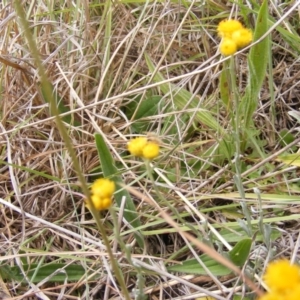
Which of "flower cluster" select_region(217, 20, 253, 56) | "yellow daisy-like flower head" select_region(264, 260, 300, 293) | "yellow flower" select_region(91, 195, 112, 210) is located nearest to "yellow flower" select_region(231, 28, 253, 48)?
"flower cluster" select_region(217, 20, 253, 56)

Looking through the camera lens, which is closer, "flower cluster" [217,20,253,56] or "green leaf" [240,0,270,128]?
"flower cluster" [217,20,253,56]

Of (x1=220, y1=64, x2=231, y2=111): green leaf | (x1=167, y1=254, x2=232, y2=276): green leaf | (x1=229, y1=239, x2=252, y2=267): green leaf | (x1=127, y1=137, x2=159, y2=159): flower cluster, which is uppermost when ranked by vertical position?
(x1=127, y1=137, x2=159, y2=159): flower cluster

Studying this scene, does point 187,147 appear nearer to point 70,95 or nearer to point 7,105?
point 70,95

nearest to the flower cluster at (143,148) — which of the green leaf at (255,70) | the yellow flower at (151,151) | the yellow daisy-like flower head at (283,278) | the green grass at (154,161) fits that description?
the yellow flower at (151,151)

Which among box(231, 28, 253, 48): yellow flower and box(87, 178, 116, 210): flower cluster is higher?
box(231, 28, 253, 48): yellow flower

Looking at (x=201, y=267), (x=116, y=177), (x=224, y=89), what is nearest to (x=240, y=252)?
(x=201, y=267)

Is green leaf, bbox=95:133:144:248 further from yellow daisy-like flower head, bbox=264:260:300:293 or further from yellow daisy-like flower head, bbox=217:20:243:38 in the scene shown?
yellow daisy-like flower head, bbox=264:260:300:293

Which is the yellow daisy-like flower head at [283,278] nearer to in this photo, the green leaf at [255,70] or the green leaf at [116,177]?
the green leaf at [116,177]

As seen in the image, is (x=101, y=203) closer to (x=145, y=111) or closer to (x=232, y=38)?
(x=232, y=38)
